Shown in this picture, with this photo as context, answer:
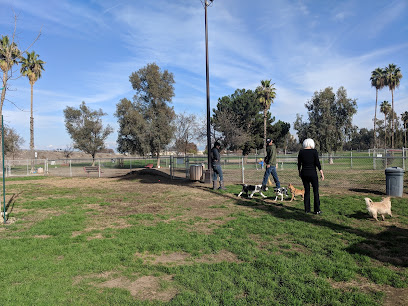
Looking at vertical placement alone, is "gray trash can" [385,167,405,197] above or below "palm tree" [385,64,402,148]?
below

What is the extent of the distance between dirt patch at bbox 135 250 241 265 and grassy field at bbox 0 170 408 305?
0.7 inches

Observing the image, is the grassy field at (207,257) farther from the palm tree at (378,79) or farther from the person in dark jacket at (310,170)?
the palm tree at (378,79)

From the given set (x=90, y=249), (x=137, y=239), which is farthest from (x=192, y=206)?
(x=90, y=249)

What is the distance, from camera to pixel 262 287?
3.15m

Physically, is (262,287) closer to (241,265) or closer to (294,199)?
(241,265)

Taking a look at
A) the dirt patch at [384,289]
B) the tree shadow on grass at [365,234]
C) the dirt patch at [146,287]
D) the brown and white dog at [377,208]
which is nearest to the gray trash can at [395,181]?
the tree shadow on grass at [365,234]

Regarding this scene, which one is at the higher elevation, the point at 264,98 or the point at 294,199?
the point at 264,98

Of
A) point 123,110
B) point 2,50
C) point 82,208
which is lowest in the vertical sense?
point 82,208

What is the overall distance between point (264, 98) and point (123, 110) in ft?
61.9

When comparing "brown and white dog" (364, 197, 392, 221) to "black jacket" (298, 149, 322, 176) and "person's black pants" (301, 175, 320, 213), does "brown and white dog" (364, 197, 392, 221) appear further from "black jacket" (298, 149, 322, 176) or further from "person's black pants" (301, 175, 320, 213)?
"black jacket" (298, 149, 322, 176)

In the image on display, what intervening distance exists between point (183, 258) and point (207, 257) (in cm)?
39

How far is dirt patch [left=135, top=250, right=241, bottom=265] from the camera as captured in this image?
4.02 m

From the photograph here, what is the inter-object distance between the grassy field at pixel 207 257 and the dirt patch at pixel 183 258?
2cm

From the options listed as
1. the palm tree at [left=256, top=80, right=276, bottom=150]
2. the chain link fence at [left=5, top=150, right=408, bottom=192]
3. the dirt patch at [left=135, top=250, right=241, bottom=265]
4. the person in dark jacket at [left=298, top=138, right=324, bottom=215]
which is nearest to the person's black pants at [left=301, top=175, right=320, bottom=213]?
the person in dark jacket at [left=298, top=138, right=324, bottom=215]
